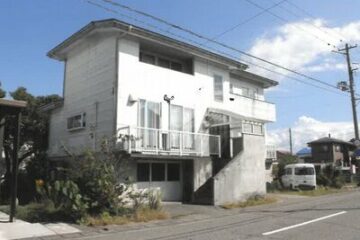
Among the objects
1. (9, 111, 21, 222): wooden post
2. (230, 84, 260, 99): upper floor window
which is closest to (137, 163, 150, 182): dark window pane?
(9, 111, 21, 222): wooden post

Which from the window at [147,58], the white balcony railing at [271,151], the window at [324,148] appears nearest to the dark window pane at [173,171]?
the window at [147,58]

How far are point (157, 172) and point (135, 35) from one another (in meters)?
6.95

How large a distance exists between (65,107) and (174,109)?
6660mm

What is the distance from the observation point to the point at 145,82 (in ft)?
71.7

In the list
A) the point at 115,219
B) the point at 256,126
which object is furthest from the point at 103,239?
the point at 256,126

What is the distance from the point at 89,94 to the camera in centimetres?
2278

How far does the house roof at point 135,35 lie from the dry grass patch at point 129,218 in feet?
28.8

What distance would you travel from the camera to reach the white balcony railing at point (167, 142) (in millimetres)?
19453

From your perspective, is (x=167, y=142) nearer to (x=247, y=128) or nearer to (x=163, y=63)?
(x=163, y=63)

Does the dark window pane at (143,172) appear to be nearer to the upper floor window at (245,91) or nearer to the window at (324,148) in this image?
the upper floor window at (245,91)

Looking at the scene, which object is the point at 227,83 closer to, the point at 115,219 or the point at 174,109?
the point at 174,109

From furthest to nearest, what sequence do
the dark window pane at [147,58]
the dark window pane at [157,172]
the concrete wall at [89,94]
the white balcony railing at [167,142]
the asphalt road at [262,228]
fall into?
the dark window pane at [147,58]
the dark window pane at [157,172]
the concrete wall at [89,94]
the white balcony railing at [167,142]
the asphalt road at [262,228]

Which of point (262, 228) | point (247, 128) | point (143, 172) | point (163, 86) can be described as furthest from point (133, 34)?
point (262, 228)

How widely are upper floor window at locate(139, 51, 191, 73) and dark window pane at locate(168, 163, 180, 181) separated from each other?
538cm
